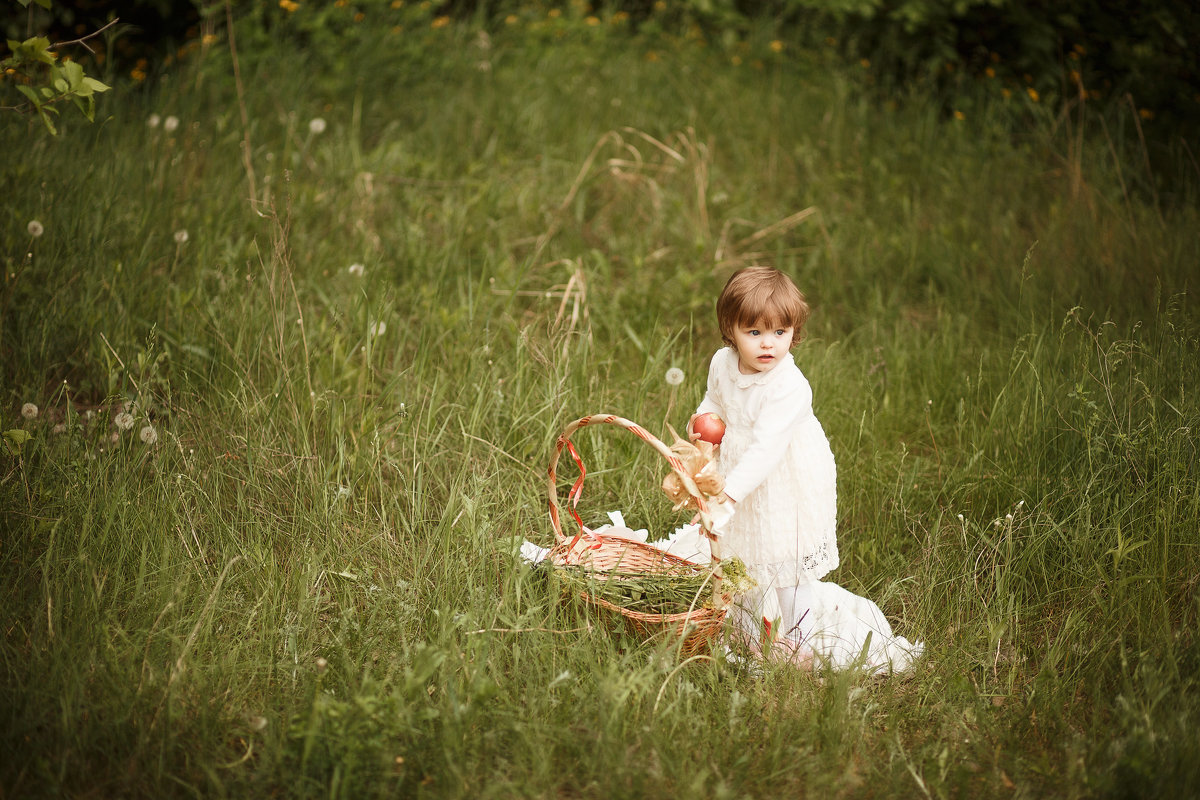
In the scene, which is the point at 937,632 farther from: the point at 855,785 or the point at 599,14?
the point at 599,14

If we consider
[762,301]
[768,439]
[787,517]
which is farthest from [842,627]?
[762,301]

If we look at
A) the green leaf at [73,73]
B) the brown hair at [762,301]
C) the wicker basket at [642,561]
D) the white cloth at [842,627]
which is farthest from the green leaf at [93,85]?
the white cloth at [842,627]

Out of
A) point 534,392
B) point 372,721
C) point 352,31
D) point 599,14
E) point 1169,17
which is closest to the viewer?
point 372,721

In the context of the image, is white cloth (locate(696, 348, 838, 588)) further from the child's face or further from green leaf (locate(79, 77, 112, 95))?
green leaf (locate(79, 77, 112, 95))

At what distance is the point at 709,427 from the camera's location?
2406mm

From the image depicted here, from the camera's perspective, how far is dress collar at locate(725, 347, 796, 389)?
2.44m

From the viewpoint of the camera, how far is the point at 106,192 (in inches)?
151

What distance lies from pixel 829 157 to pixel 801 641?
3.32 metres

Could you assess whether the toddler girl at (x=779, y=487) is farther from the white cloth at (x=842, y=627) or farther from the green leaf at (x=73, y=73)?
the green leaf at (x=73, y=73)

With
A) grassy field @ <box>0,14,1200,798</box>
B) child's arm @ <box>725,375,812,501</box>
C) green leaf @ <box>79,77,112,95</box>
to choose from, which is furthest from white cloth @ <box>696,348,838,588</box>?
green leaf @ <box>79,77,112,95</box>

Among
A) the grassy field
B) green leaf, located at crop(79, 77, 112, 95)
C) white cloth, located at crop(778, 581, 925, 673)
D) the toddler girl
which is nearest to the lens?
the grassy field

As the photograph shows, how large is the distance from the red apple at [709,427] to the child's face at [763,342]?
18 cm

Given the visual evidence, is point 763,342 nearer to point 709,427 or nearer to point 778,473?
point 709,427

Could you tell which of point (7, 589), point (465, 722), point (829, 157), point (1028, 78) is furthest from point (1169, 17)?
point (7, 589)
